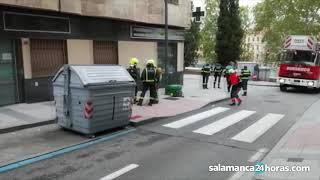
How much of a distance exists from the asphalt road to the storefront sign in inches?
251

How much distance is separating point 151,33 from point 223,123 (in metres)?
8.66

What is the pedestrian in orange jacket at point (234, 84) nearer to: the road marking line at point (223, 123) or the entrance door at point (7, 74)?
the road marking line at point (223, 123)

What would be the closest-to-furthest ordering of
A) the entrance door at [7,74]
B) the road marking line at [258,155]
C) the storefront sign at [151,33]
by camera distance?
the road marking line at [258,155] → the entrance door at [7,74] → the storefront sign at [151,33]

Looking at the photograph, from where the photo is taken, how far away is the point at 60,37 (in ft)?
44.0

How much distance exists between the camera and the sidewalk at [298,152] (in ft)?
20.1

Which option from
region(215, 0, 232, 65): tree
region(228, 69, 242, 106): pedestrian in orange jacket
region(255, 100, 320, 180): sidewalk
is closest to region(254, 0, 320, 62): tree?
region(215, 0, 232, 65): tree

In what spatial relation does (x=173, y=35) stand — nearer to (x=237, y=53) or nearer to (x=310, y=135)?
(x=310, y=135)

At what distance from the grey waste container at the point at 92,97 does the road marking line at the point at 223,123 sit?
2.42m

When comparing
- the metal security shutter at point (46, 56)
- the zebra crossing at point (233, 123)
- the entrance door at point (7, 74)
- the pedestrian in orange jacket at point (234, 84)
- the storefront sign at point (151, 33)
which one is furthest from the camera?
the storefront sign at point (151, 33)

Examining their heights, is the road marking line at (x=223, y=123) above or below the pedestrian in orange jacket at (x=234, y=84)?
below

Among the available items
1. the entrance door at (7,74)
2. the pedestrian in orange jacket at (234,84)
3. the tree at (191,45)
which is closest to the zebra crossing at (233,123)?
the pedestrian in orange jacket at (234,84)

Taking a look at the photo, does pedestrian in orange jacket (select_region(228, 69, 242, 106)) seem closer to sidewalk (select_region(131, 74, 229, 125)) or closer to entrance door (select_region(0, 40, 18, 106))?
sidewalk (select_region(131, 74, 229, 125))

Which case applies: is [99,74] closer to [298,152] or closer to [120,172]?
[120,172]

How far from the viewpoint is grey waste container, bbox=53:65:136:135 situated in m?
8.59
